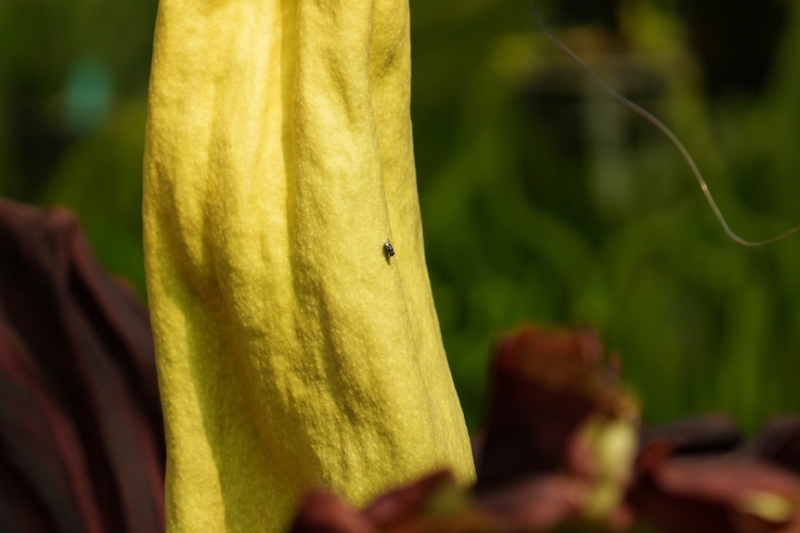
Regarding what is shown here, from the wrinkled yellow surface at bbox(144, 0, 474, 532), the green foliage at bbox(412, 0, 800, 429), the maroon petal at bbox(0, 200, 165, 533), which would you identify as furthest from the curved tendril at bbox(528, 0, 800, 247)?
the green foliage at bbox(412, 0, 800, 429)

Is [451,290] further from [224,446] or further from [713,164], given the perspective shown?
[224,446]

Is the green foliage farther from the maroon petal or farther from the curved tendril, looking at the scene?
the curved tendril

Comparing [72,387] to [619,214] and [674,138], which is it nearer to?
[674,138]

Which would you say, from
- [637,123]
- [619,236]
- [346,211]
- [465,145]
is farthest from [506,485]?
[637,123]

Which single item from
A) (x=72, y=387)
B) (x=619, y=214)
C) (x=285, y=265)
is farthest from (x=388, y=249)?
(x=619, y=214)

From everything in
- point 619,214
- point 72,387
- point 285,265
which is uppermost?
point 285,265
